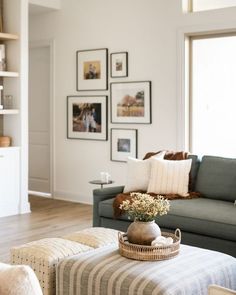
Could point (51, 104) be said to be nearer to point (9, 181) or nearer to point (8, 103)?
point (8, 103)

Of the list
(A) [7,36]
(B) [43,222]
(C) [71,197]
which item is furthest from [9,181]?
(A) [7,36]

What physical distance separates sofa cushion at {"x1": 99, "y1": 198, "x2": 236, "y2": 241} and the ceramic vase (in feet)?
3.03

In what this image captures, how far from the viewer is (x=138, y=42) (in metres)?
6.17

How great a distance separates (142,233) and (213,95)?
3122 mm

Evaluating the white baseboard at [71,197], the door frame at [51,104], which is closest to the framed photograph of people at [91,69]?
the door frame at [51,104]

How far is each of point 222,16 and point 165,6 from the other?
2.53 ft

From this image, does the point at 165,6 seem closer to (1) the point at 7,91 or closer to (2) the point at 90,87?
(2) the point at 90,87

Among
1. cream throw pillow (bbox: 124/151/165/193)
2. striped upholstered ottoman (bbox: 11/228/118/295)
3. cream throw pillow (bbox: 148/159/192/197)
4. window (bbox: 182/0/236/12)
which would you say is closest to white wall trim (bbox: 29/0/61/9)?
window (bbox: 182/0/236/12)

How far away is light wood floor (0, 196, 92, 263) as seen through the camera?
16.2 feet

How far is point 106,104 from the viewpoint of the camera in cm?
657

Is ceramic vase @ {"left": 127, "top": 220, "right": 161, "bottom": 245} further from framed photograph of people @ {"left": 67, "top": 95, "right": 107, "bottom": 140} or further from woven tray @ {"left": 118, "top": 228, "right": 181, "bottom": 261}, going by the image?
A: framed photograph of people @ {"left": 67, "top": 95, "right": 107, "bottom": 140}

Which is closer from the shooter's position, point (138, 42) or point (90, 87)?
point (138, 42)

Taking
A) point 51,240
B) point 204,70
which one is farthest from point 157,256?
point 204,70

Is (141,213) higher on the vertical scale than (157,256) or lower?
higher
